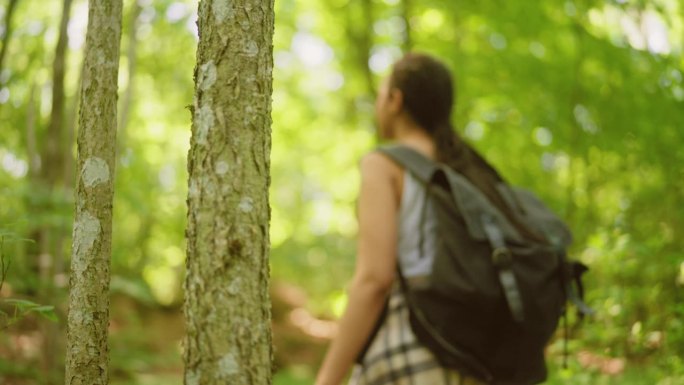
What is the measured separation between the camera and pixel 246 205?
1.23m

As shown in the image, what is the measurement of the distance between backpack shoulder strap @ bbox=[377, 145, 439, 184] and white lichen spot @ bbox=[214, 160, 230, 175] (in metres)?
0.85

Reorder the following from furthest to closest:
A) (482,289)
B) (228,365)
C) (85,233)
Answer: (482,289) → (85,233) → (228,365)

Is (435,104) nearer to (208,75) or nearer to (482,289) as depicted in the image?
(482,289)

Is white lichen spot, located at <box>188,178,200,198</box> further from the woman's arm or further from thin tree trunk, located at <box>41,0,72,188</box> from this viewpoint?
thin tree trunk, located at <box>41,0,72,188</box>

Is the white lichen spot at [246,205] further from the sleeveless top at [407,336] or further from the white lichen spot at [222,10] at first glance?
the sleeveless top at [407,336]

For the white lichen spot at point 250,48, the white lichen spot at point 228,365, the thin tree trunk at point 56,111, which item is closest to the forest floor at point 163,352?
the white lichen spot at point 228,365

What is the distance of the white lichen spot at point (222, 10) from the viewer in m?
1.29

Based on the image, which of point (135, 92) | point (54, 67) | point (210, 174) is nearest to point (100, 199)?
point (210, 174)

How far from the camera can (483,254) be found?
6.05 ft

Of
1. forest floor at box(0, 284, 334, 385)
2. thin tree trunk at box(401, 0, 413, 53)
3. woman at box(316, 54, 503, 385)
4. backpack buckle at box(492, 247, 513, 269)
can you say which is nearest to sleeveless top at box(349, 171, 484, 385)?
woman at box(316, 54, 503, 385)

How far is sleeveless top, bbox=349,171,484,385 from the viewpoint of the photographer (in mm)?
1816

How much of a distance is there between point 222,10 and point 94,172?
1.93 feet

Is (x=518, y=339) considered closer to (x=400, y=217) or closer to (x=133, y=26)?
(x=400, y=217)

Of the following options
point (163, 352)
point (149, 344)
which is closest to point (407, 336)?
point (163, 352)
